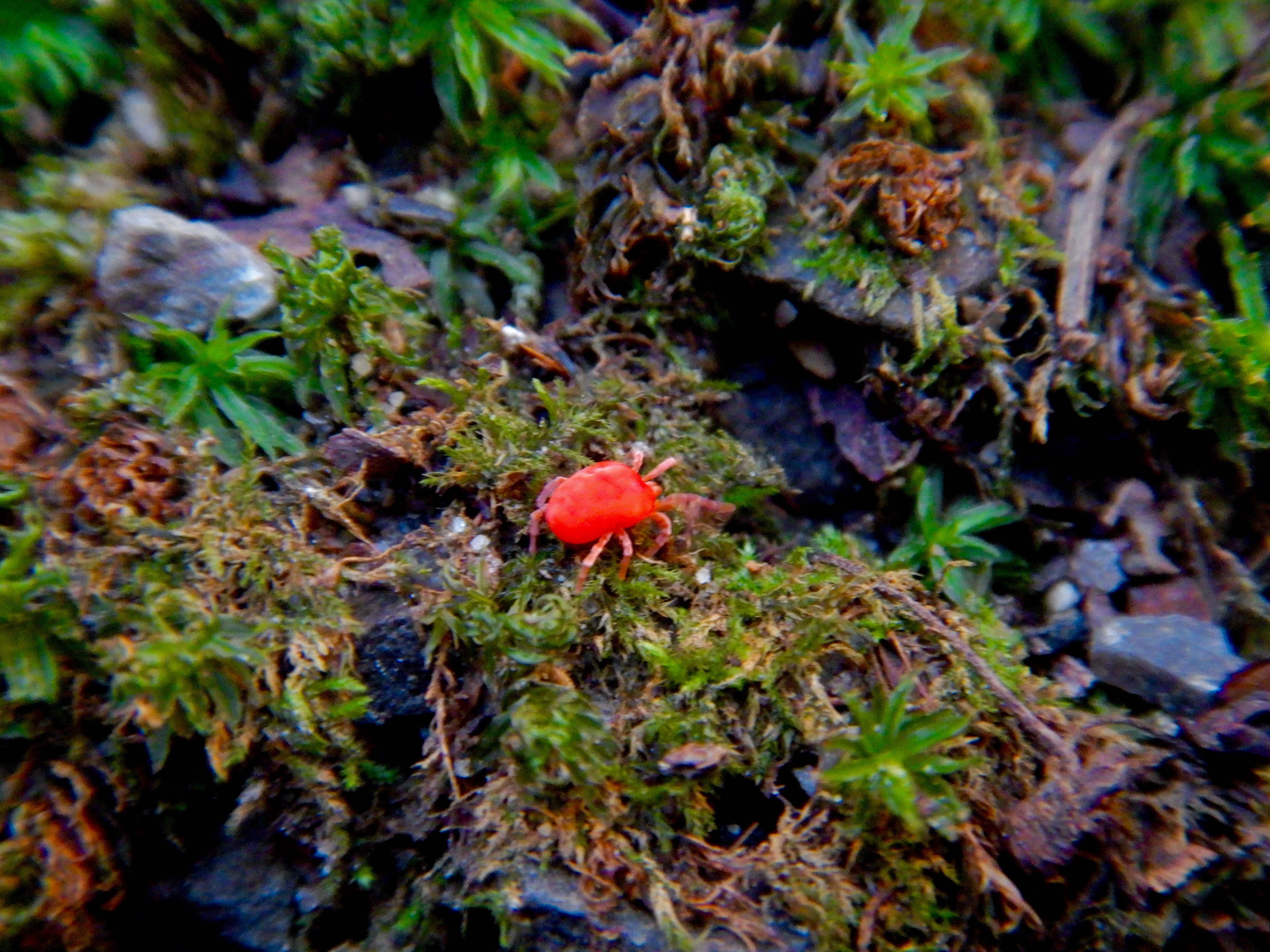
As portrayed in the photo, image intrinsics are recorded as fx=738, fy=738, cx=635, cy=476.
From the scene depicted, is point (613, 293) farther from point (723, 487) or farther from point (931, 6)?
point (931, 6)

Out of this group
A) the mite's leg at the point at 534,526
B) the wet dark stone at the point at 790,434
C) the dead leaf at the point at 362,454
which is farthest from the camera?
the wet dark stone at the point at 790,434

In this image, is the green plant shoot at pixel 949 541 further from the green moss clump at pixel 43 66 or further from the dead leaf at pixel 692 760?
the green moss clump at pixel 43 66

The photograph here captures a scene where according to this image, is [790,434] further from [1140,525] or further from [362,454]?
[362,454]

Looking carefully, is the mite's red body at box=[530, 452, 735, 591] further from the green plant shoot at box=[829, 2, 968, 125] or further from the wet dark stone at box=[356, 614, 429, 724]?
the green plant shoot at box=[829, 2, 968, 125]

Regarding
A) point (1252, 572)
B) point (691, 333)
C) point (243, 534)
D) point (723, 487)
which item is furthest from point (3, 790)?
point (1252, 572)

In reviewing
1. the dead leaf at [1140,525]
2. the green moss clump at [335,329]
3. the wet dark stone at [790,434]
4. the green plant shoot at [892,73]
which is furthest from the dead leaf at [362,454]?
the dead leaf at [1140,525]

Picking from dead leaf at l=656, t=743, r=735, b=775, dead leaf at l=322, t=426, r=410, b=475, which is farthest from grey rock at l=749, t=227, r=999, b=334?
dead leaf at l=656, t=743, r=735, b=775

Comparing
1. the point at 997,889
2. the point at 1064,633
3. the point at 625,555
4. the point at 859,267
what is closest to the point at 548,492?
the point at 625,555
